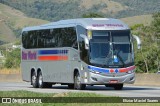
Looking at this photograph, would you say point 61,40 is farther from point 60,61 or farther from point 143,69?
point 143,69

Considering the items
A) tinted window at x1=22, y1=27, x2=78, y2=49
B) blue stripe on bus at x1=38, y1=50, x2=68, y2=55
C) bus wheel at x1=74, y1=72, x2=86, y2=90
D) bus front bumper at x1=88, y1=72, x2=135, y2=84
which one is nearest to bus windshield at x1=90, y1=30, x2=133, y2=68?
bus front bumper at x1=88, y1=72, x2=135, y2=84

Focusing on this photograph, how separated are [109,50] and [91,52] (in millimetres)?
879

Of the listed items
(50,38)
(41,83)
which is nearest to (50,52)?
(50,38)

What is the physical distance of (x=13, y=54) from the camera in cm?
13300

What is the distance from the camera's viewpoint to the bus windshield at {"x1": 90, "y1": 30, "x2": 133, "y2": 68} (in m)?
31.5

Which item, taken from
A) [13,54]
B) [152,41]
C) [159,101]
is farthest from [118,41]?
[13,54]

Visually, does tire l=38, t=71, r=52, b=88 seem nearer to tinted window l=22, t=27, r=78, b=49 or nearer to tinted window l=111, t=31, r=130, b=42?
tinted window l=22, t=27, r=78, b=49

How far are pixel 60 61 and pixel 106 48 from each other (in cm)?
436

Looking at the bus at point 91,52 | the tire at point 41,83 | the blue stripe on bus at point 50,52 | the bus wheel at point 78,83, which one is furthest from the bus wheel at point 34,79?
the bus wheel at point 78,83

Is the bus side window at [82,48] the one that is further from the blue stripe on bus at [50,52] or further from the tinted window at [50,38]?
the blue stripe on bus at [50,52]

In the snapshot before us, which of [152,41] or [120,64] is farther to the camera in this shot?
[152,41]

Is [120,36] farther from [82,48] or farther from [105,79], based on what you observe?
[105,79]

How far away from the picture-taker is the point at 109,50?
Result: 31.5m

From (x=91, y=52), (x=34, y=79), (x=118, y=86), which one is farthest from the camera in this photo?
(x=34, y=79)
